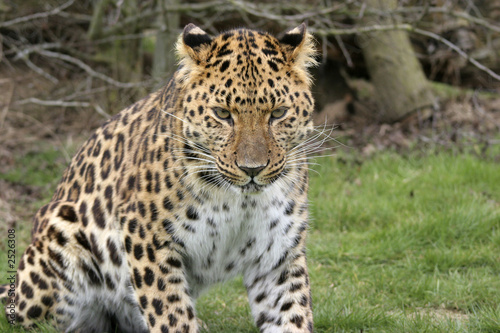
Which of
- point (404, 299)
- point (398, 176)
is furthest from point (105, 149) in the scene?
point (398, 176)

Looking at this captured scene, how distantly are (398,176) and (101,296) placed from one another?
488 cm

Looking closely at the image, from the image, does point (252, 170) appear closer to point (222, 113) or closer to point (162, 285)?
point (222, 113)

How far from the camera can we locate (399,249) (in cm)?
717

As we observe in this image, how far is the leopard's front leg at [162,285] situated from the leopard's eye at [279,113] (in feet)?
3.64

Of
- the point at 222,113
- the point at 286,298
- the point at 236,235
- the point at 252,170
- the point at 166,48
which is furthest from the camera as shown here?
the point at 166,48

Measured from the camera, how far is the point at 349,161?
9.55 metres

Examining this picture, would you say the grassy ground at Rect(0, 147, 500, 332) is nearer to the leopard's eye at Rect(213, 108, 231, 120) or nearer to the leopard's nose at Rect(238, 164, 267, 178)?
the leopard's nose at Rect(238, 164, 267, 178)

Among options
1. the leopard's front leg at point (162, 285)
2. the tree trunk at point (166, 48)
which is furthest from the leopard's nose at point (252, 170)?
the tree trunk at point (166, 48)

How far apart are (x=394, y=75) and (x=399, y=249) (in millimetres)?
4548

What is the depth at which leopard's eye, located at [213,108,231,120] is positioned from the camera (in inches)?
173

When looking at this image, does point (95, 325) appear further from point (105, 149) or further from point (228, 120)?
point (228, 120)

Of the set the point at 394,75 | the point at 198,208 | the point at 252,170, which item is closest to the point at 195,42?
the point at 252,170

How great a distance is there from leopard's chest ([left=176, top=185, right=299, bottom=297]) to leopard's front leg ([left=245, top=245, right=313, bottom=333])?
0.32 ft

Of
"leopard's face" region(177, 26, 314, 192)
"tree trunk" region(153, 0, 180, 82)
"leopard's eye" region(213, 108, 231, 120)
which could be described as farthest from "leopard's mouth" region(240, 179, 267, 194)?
"tree trunk" region(153, 0, 180, 82)
